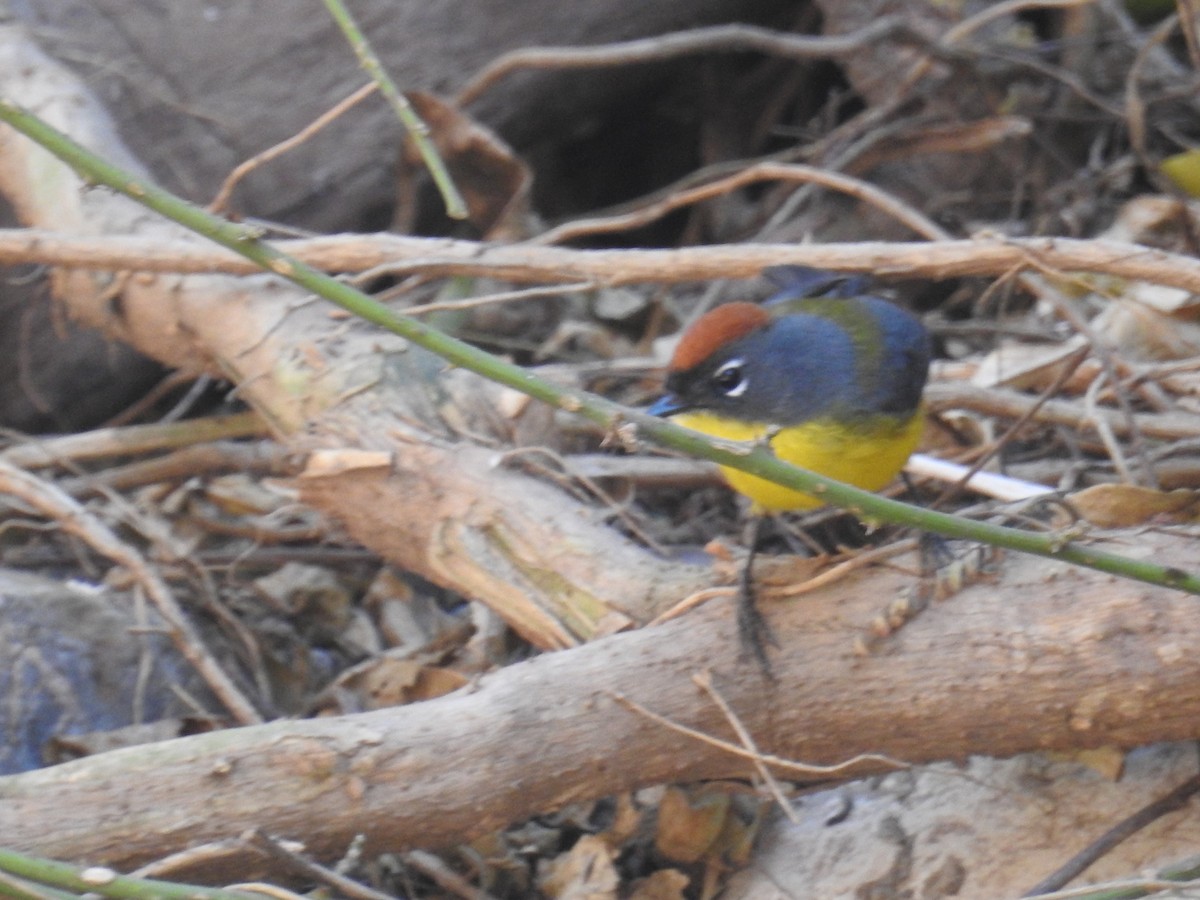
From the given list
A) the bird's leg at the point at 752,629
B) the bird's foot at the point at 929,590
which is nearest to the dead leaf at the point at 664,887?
the bird's leg at the point at 752,629

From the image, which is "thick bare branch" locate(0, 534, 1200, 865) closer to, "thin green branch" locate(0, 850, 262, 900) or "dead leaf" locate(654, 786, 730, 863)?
"dead leaf" locate(654, 786, 730, 863)

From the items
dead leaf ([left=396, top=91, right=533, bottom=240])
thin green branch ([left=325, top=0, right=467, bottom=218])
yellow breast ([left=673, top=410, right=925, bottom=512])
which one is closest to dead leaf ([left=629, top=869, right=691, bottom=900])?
yellow breast ([left=673, top=410, right=925, bottom=512])

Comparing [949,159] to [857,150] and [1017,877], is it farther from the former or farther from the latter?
[1017,877]

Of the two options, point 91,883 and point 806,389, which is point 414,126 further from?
point 91,883

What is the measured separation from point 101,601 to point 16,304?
1.41 meters

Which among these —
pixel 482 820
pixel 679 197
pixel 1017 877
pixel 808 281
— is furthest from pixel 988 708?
pixel 679 197

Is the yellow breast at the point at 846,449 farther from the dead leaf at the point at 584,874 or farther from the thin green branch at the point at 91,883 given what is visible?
the thin green branch at the point at 91,883

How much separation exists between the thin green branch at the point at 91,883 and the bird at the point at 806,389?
1230mm

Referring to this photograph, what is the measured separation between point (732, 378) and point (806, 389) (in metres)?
0.15

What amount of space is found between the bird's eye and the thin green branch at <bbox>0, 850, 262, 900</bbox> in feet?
4.76

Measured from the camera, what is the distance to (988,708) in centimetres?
229

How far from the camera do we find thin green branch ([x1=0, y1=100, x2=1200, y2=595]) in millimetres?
1684

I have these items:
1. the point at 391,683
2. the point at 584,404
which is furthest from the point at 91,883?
the point at 391,683

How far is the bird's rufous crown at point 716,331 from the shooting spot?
2848 mm
